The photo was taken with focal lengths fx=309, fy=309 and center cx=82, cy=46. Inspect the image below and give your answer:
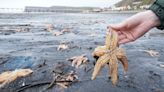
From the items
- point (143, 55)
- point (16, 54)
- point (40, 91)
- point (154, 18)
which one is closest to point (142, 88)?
point (40, 91)

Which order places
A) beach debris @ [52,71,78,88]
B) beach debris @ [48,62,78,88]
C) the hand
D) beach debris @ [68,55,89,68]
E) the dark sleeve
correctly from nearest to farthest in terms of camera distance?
1. the dark sleeve
2. the hand
3. beach debris @ [52,71,78,88]
4. beach debris @ [48,62,78,88]
5. beach debris @ [68,55,89,68]

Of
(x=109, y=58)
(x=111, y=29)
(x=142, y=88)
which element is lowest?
(x=142, y=88)

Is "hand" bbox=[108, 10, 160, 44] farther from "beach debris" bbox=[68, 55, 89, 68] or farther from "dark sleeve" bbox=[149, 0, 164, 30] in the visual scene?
"beach debris" bbox=[68, 55, 89, 68]

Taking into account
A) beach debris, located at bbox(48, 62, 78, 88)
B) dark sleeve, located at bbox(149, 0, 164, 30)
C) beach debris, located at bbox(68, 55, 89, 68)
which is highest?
dark sleeve, located at bbox(149, 0, 164, 30)

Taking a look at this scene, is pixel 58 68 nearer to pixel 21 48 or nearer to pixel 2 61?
pixel 2 61

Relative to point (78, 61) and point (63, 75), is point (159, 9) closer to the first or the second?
point (63, 75)

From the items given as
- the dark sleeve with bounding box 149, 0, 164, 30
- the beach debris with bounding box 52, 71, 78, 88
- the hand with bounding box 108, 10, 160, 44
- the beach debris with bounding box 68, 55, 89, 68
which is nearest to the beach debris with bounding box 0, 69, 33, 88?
the beach debris with bounding box 52, 71, 78, 88

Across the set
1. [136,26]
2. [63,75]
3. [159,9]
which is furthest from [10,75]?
[159,9]

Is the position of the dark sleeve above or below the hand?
above

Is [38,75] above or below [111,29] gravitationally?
below
